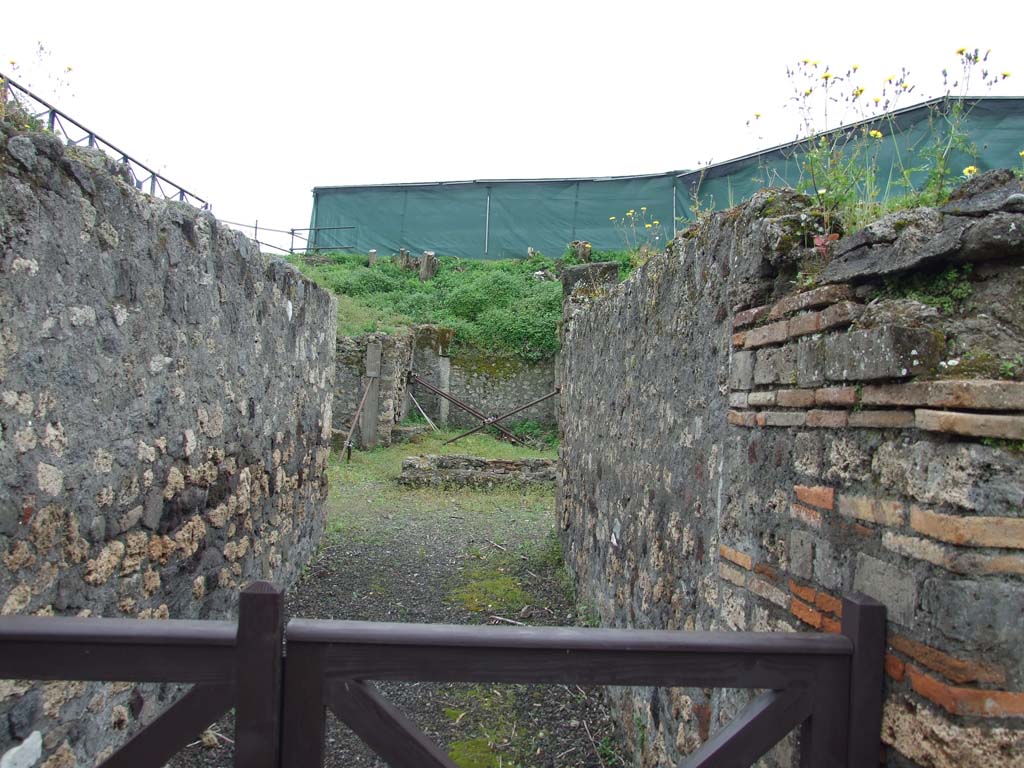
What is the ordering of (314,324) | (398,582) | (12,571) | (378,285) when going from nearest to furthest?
(12,571) < (398,582) < (314,324) < (378,285)

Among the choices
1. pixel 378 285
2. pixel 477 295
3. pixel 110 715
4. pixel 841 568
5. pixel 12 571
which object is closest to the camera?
pixel 841 568

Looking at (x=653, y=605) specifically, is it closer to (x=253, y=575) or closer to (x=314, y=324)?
(x=253, y=575)

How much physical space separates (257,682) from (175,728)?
18 cm

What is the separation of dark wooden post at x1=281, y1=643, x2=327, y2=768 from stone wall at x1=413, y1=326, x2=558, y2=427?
1485cm

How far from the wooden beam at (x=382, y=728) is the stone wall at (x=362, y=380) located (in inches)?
477

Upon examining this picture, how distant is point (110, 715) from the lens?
2.82 meters

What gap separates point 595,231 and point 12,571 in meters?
21.7

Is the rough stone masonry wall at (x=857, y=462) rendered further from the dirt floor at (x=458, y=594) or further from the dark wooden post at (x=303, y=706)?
the dark wooden post at (x=303, y=706)

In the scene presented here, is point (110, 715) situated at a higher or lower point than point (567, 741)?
higher

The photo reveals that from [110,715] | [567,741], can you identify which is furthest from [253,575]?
[567,741]

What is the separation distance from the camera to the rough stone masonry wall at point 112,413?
7.45 ft

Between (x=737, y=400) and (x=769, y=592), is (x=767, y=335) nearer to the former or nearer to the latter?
(x=737, y=400)

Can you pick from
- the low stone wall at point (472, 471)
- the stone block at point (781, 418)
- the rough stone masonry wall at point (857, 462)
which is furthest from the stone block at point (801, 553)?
the low stone wall at point (472, 471)

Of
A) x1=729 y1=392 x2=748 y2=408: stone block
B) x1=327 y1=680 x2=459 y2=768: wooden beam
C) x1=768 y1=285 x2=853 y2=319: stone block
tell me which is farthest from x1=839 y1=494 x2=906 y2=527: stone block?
x1=327 y1=680 x2=459 y2=768: wooden beam
